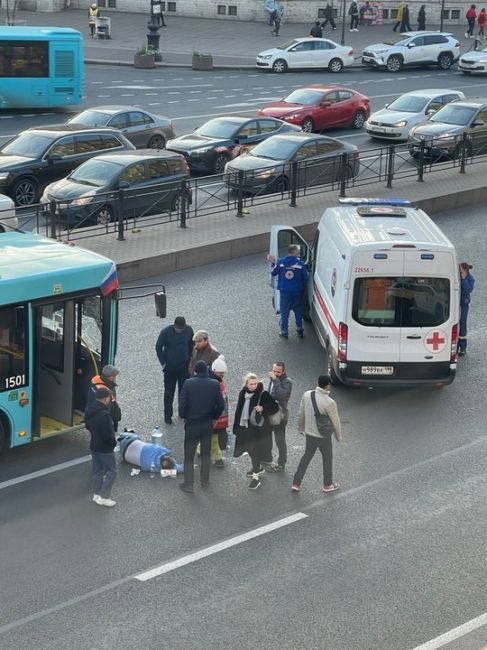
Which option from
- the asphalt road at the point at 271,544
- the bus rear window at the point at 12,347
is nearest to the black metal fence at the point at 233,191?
the asphalt road at the point at 271,544

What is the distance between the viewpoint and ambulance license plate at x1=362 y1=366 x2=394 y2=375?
50.1 ft

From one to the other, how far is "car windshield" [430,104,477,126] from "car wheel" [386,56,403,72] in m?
16.9

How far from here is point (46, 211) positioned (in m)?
20.8

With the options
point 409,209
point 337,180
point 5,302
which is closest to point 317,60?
point 337,180

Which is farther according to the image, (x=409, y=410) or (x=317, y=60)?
(x=317, y=60)

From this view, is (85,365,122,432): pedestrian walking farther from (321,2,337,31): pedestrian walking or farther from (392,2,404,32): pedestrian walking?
(321,2,337,31): pedestrian walking

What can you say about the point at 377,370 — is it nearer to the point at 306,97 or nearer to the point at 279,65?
the point at 306,97

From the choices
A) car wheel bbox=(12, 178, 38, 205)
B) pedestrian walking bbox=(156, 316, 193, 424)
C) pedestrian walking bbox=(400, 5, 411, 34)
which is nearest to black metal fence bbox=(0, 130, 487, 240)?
car wheel bbox=(12, 178, 38, 205)

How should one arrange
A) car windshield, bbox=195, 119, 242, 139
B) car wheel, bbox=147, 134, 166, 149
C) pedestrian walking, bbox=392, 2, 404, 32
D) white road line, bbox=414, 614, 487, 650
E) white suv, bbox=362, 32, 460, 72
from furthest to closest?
pedestrian walking, bbox=392, 2, 404, 32
white suv, bbox=362, 32, 460, 72
car wheel, bbox=147, 134, 166, 149
car windshield, bbox=195, 119, 242, 139
white road line, bbox=414, 614, 487, 650

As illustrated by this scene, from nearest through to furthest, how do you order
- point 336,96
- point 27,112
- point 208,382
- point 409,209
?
point 208,382 → point 409,209 → point 336,96 → point 27,112

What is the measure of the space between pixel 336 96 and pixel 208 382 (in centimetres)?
2351

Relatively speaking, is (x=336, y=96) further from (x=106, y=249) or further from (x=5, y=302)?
(x=5, y=302)

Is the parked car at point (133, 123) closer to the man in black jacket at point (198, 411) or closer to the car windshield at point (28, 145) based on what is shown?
the car windshield at point (28, 145)

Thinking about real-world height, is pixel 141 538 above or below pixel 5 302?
below
